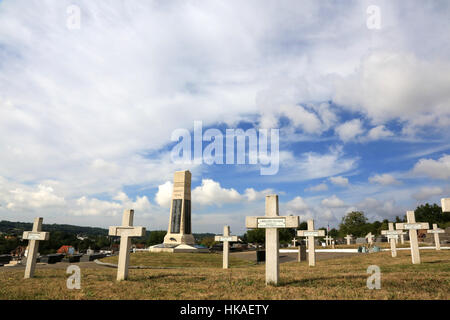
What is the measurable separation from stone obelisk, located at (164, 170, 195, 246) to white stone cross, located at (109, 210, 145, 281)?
29.0 meters

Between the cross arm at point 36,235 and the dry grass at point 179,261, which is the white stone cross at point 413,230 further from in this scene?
the cross arm at point 36,235

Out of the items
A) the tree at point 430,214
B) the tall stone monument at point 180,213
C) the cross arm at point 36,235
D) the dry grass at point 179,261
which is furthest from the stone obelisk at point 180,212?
the tree at point 430,214

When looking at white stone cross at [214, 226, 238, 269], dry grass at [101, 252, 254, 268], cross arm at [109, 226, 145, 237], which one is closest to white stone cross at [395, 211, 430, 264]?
white stone cross at [214, 226, 238, 269]

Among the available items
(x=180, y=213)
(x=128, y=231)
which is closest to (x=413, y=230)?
(x=128, y=231)
